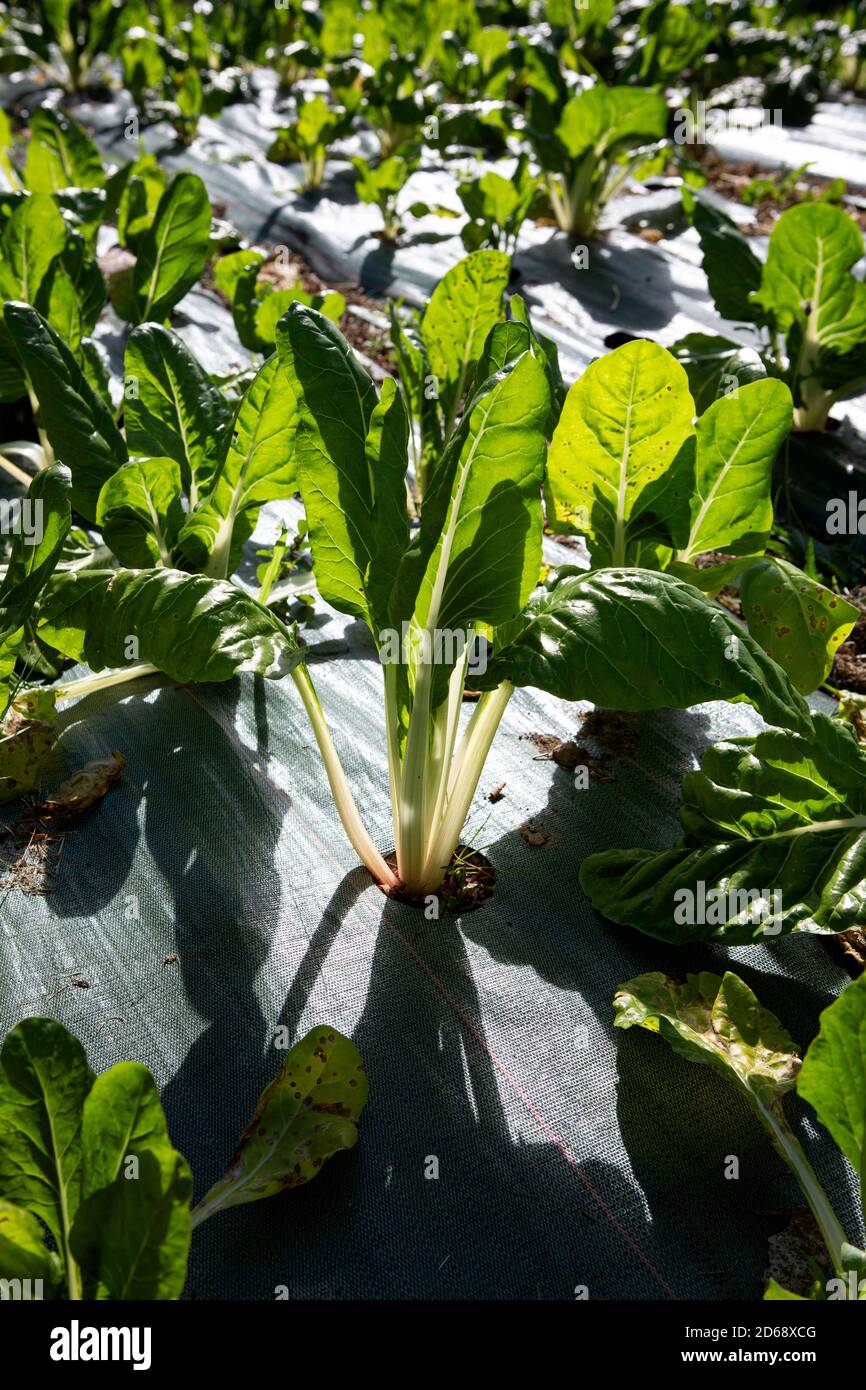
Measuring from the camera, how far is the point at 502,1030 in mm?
1501

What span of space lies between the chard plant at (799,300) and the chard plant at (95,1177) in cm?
206

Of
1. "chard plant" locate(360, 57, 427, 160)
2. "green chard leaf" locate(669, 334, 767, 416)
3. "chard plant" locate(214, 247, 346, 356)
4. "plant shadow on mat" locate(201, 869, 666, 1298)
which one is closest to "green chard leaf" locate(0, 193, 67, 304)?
"chard plant" locate(214, 247, 346, 356)

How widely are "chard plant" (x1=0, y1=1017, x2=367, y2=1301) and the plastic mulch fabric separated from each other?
2.6 inches

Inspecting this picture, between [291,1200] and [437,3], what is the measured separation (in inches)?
268

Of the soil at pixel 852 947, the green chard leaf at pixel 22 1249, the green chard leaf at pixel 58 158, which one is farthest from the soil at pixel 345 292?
the green chard leaf at pixel 22 1249

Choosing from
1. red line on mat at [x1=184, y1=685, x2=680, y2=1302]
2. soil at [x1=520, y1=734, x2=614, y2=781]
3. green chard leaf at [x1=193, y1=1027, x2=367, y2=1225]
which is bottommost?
red line on mat at [x1=184, y1=685, x2=680, y2=1302]

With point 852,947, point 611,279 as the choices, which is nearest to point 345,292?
point 611,279

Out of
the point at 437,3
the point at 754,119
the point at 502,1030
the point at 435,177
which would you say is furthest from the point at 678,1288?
the point at 437,3

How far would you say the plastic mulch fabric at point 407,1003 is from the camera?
125 centimetres

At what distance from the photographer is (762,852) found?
1543mm

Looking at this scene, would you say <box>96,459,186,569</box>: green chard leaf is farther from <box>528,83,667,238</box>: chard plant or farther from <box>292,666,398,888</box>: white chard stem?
<box>528,83,667,238</box>: chard plant

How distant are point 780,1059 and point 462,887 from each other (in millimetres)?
539

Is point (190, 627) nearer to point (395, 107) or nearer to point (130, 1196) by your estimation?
point (130, 1196)

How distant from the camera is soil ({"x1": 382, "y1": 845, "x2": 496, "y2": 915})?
1.69 m
